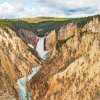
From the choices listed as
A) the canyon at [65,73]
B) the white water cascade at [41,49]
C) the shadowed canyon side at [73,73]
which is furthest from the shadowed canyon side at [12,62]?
the white water cascade at [41,49]

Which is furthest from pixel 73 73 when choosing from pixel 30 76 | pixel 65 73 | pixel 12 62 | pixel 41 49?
pixel 41 49

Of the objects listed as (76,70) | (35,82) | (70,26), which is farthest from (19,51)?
→ (76,70)

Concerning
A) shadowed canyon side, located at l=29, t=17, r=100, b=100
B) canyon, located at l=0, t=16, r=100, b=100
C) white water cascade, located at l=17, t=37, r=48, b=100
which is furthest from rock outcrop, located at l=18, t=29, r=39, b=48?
shadowed canyon side, located at l=29, t=17, r=100, b=100

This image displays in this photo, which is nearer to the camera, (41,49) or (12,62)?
(12,62)

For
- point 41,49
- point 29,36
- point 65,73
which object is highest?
point 65,73

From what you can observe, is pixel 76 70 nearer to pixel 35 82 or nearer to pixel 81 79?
pixel 81 79

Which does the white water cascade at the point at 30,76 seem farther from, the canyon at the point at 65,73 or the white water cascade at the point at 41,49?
the canyon at the point at 65,73

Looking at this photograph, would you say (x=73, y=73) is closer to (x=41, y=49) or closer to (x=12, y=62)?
(x=12, y=62)
